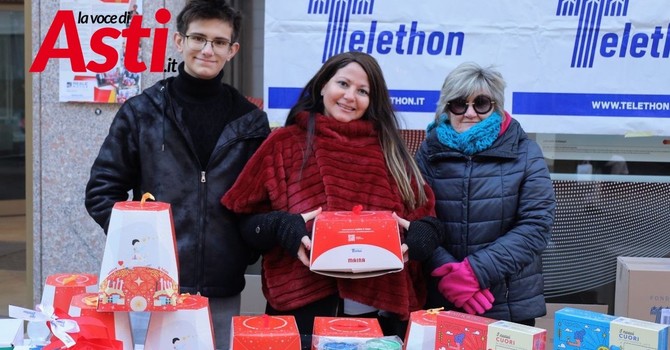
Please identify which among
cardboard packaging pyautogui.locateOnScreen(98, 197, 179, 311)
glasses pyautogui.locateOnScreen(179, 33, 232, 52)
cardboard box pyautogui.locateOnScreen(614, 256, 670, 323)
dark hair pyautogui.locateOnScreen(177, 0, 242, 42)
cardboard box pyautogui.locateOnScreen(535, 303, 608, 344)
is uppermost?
dark hair pyautogui.locateOnScreen(177, 0, 242, 42)

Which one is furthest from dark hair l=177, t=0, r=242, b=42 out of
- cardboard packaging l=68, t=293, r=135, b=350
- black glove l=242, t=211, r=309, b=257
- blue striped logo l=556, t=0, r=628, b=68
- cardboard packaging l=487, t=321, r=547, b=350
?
blue striped logo l=556, t=0, r=628, b=68

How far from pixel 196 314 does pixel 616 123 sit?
297 centimetres

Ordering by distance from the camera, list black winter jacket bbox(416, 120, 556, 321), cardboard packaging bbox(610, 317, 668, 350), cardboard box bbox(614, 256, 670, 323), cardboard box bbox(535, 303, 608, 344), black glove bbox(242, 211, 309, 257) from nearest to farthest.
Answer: cardboard packaging bbox(610, 317, 668, 350), black glove bbox(242, 211, 309, 257), black winter jacket bbox(416, 120, 556, 321), cardboard box bbox(614, 256, 670, 323), cardboard box bbox(535, 303, 608, 344)

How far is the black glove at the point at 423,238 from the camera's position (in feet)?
9.02

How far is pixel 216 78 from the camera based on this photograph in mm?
2986

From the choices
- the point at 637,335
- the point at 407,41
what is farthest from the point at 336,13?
the point at 637,335

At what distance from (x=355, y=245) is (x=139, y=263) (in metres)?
0.69

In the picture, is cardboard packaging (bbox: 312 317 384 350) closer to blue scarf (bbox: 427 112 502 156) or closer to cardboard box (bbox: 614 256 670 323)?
blue scarf (bbox: 427 112 502 156)

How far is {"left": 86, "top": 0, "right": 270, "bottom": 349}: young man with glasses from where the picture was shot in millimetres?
2912

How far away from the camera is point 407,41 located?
176 inches

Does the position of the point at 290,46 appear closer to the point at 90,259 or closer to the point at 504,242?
the point at 90,259

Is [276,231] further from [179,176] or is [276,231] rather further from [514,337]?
[514,337]

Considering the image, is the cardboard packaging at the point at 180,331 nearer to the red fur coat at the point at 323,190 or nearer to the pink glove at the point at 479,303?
the red fur coat at the point at 323,190

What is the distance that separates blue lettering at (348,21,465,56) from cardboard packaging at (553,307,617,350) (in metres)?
2.42
